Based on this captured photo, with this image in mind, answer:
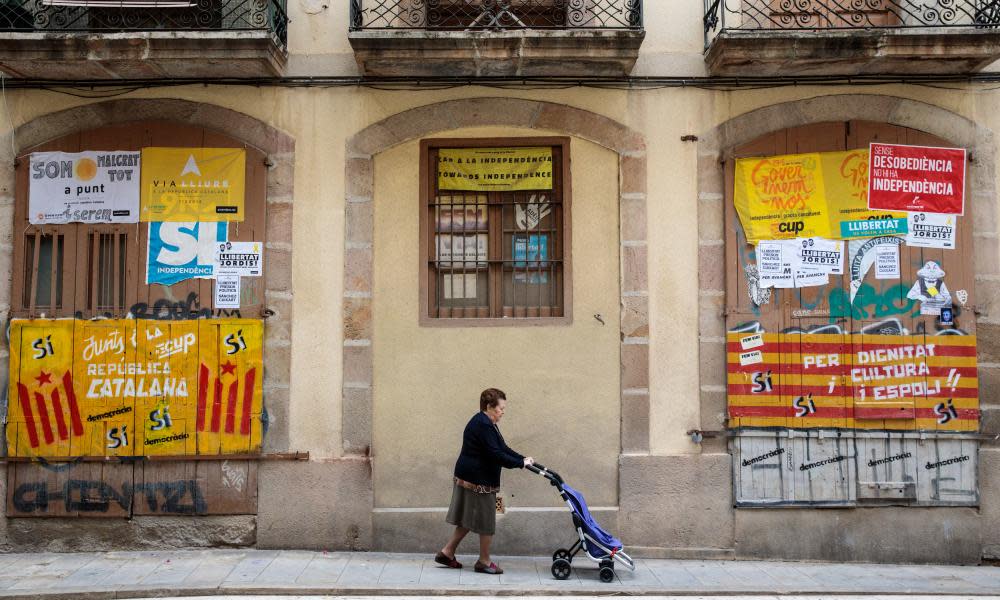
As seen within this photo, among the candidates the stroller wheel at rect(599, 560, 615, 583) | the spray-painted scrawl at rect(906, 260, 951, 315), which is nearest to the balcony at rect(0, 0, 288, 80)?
the stroller wheel at rect(599, 560, 615, 583)

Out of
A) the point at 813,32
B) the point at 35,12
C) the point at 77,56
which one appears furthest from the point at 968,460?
the point at 35,12

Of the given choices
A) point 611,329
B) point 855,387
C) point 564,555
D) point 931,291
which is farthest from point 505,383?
point 931,291

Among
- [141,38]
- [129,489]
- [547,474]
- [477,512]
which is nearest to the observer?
[547,474]

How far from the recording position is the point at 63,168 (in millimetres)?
8445

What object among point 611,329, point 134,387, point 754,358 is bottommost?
point 134,387

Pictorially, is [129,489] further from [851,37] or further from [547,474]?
[851,37]

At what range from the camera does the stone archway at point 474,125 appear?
8.29 metres

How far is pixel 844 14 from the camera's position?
8.64 metres

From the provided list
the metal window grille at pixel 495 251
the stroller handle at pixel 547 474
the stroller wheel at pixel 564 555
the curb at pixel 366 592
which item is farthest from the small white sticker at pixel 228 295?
the stroller wheel at pixel 564 555

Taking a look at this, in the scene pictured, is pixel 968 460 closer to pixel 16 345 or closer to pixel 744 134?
pixel 744 134

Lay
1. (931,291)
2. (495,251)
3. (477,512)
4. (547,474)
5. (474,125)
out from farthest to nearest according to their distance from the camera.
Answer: (495,251), (474,125), (931,291), (477,512), (547,474)

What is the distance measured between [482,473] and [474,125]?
357 cm

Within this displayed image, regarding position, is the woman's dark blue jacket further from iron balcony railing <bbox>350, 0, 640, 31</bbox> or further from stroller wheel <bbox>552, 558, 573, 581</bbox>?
iron balcony railing <bbox>350, 0, 640, 31</bbox>

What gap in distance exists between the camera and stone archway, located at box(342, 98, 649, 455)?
27.2ft
